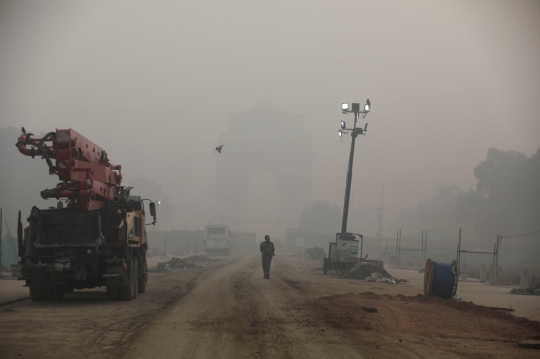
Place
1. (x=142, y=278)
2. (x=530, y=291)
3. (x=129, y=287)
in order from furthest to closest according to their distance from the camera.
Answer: (x=530, y=291) → (x=142, y=278) → (x=129, y=287)

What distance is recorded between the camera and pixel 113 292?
1842 centimetres

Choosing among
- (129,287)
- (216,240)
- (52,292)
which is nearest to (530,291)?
(129,287)

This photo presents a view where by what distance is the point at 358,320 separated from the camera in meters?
14.2

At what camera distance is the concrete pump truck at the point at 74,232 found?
1639 cm

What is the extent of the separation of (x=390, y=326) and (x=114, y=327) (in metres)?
5.91

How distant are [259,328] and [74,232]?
7.07 m

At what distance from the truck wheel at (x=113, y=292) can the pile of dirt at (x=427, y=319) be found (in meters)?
5.84

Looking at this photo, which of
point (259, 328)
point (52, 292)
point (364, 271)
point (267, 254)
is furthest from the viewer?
point (364, 271)

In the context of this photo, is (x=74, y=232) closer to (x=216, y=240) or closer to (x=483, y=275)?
(x=483, y=275)

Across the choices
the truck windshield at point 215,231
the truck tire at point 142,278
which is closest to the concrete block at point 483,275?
the truck tire at point 142,278

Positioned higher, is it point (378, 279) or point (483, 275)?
point (483, 275)

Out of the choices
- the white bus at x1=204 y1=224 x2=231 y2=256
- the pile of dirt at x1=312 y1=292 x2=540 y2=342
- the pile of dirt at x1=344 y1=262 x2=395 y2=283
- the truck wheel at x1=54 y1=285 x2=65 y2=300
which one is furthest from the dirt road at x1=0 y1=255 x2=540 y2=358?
the white bus at x1=204 y1=224 x2=231 y2=256

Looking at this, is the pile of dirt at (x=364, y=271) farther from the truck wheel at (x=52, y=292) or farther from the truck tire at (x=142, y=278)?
the truck wheel at (x=52, y=292)

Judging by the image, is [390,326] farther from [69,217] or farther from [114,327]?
[69,217]
